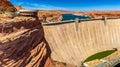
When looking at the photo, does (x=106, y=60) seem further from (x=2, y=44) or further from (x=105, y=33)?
(x=105, y=33)

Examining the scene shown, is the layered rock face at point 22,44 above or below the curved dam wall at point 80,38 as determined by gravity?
above

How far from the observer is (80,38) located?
151 feet

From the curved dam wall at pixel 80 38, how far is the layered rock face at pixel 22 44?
18351 mm

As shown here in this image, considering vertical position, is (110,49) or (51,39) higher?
(51,39)

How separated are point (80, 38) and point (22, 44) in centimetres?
3212

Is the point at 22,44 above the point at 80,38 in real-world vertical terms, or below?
above

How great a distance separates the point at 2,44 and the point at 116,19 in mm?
51218

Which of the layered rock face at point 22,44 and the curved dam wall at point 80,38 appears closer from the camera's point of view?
the layered rock face at point 22,44

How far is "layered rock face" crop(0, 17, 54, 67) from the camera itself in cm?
1295

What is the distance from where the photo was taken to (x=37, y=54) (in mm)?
16375

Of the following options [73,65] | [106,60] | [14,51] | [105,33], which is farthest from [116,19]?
[14,51]

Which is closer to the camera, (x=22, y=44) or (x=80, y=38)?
(x=22, y=44)

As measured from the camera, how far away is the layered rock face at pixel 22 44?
42.5 feet

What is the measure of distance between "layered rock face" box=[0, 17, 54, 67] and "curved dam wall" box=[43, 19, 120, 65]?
18.4 m
